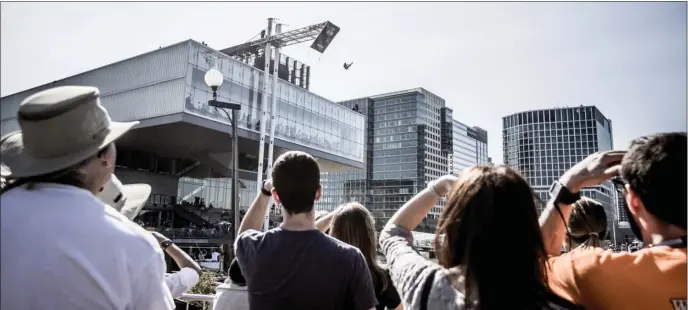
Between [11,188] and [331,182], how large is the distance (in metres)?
135

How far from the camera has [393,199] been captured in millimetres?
128750

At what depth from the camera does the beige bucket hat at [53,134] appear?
1544 mm

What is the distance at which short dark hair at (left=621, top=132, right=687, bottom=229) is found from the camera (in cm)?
147

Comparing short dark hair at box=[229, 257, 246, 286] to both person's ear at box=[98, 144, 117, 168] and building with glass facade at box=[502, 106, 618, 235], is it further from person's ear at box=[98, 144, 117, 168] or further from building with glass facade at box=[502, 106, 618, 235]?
building with glass facade at box=[502, 106, 618, 235]

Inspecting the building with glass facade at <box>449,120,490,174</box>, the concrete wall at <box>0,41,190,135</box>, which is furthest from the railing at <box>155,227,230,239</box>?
the building with glass facade at <box>449,120,490,174</box>

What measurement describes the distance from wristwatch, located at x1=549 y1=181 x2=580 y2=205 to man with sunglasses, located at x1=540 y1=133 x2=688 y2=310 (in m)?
0.04

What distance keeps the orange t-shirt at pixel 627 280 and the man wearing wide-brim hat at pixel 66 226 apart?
154 centimetres

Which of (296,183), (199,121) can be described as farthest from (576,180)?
(199,121)

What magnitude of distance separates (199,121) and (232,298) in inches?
1258

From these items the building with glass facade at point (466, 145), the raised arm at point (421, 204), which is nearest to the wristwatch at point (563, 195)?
the raised arm at point (421, 204)

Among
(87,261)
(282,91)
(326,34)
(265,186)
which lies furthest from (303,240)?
(282,91)

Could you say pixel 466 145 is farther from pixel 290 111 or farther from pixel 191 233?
pixel 191 233

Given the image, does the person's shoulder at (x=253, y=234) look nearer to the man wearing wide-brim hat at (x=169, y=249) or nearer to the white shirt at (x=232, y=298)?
the man wearing wide-brim hat at (x=169, y=249)

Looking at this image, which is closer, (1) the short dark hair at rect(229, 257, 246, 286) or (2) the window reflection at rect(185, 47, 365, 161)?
(1) the short dark hair at rect(229, 257, 246, 286)
